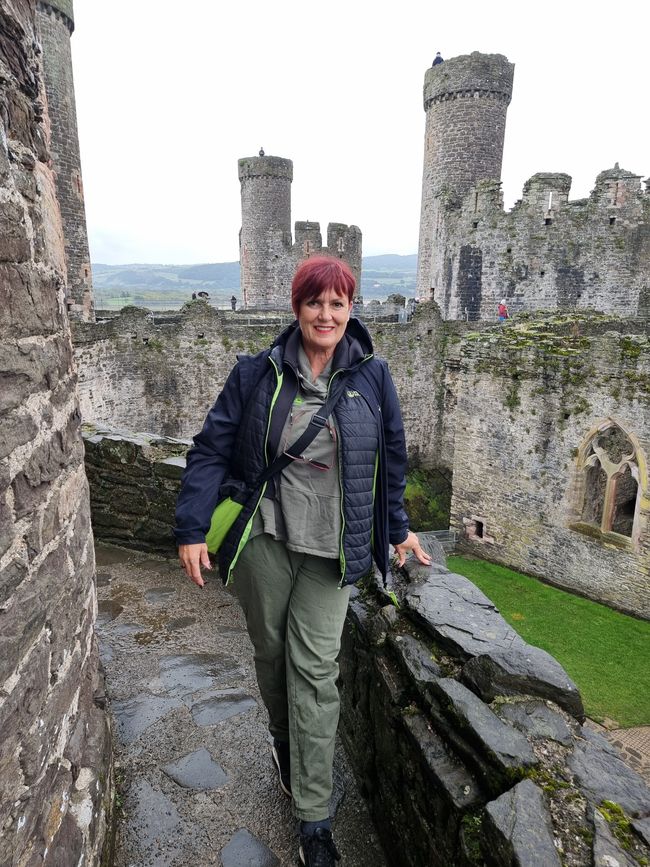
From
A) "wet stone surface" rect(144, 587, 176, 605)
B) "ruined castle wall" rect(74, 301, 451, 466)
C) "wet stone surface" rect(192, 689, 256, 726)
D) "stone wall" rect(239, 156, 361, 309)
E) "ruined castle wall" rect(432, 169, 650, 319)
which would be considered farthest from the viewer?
"stone wall" rect(239, 156, 361, 309)

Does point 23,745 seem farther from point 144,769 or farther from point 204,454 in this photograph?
point 144,769

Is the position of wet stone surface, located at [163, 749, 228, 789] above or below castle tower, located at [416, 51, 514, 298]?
below

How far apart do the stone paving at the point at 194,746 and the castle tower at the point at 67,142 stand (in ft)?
40.2

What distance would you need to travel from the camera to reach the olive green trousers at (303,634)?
222 centimetres

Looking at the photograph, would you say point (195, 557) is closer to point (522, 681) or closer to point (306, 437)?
point (306, 437)

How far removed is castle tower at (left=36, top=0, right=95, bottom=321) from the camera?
15.3 metres

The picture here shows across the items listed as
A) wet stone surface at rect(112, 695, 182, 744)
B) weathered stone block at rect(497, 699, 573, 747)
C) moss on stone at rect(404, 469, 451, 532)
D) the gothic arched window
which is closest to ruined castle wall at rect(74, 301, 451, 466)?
moss on stone at rect(404, 469, 451, 532)

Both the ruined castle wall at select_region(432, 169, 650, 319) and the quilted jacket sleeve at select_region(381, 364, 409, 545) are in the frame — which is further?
the ruined castle wall at select_region(432, 169, 650, 319)

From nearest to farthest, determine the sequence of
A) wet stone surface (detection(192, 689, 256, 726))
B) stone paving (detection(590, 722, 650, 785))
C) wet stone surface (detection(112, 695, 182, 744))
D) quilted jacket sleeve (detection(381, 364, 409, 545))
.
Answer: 1. quilted jacket sleeve (detection(381, 364, 409, 545))
2. wet stone surface (detection(112, 695, 182, 744))
3. wet stone surface (detection(192, 689, 256, 726))
4. stone paving (detection(590, 722, 650, 785))

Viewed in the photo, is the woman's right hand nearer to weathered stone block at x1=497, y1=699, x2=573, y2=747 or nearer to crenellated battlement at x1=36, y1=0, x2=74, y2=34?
weathered stone block at x1=497, y1=699, x2=573, y2=747

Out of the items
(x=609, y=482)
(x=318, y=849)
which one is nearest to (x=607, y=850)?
(x=318, y=849)

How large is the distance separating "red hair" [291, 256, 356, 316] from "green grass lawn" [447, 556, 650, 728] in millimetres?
7380

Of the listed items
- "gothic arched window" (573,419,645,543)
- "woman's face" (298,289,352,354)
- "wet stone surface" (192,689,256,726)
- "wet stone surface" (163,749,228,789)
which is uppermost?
"woman's face" (298,289,352,354)

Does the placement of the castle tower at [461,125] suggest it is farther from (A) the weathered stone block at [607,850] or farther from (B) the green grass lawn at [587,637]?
(A) the weathered stone block at [607,850]
